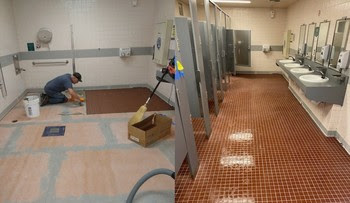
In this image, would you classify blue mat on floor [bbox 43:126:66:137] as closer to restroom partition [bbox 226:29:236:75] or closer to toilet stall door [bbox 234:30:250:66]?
restroom partition [bbox 226:29:236:75]

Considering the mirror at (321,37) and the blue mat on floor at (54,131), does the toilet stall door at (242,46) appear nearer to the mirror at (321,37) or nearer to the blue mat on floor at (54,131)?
the mirror at (321,37)

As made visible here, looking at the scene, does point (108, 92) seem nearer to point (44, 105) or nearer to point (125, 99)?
point (125, 99)

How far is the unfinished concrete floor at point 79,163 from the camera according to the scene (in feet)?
6.89

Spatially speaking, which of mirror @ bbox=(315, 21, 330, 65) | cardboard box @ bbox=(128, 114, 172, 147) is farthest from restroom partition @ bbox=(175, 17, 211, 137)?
mirror @ bbox=(315, 21, 330, 65)

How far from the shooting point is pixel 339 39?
3.13 metres

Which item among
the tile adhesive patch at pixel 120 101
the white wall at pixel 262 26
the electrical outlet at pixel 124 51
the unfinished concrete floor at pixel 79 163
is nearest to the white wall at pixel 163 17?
the tile adhesive patch at pixel 120 101

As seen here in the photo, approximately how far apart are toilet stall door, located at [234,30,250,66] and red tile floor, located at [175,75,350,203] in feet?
11.6

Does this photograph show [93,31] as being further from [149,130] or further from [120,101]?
[149,130]

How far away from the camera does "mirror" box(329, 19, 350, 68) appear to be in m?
2.95

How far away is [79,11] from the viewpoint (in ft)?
17.9

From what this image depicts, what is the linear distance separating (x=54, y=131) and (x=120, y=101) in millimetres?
1676

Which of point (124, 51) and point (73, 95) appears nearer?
point (73, 95)

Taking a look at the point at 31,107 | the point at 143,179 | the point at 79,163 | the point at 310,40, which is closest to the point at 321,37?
the point at 310,40

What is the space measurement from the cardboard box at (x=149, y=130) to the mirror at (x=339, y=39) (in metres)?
2.41
